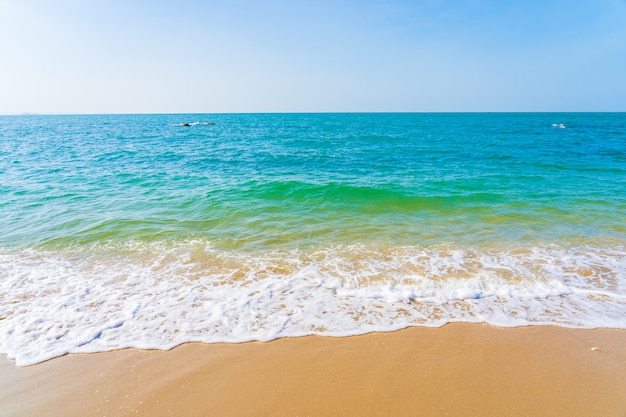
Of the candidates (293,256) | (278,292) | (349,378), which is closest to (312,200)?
(293,256)

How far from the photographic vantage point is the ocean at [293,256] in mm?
5184

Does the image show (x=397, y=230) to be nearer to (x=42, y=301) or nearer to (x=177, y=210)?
(x=177, y=210)

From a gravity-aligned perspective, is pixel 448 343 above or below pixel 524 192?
below

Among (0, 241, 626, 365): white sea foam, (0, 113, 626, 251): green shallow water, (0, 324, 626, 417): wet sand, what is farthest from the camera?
(0, 113, 626, 251): green shallow water

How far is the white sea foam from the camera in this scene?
4.96 meters

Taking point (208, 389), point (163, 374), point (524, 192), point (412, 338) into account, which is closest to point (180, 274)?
point (163, 374)

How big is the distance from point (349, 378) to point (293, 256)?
3.89m

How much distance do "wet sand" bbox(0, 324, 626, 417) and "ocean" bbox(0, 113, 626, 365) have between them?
348mm

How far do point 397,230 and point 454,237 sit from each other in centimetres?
155

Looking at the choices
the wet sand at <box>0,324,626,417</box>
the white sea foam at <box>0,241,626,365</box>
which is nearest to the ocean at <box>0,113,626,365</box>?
the white sea foam at <box>0,241,626,365</box>

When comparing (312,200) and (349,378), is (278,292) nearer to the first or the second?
(349,378)

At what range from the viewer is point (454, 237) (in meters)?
8.69

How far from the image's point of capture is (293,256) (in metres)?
7.61

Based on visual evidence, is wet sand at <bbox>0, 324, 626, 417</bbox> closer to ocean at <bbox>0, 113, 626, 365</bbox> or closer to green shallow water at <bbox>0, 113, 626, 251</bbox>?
ocean at <bbox>0, 113, 626, 365</bbox>
